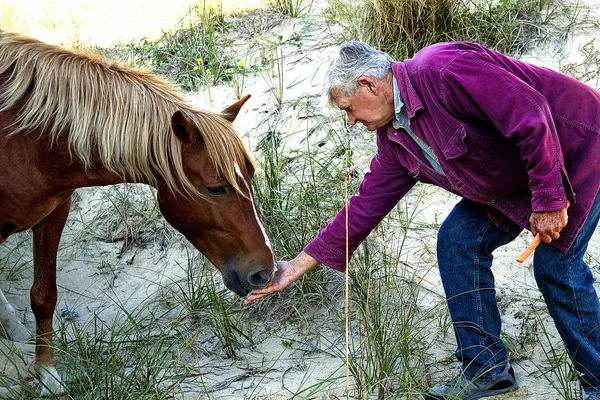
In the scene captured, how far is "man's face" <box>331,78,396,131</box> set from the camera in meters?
3.01

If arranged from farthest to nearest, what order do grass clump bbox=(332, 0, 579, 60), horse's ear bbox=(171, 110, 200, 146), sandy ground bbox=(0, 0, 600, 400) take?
grass clump bbox=(332, 0, 579, 60) < sandy ground bbox=(0, 0, 600, 400) < horse's ear bbox=(171, 110, 200, 146)

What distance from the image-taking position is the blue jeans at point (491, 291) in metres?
2.94

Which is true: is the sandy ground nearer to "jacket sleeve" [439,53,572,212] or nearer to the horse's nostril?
the horse's nostril

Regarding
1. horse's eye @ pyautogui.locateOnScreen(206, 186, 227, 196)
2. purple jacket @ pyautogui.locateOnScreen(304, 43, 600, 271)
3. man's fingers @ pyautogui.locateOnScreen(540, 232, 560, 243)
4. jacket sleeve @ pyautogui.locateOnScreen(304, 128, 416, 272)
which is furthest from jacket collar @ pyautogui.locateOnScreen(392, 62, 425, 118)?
horse's eye @ pyautogui.locateOnScreen(206, 186, 227, 196)

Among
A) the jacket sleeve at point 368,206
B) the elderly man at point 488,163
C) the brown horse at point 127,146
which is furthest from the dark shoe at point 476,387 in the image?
the brown horse at point 127,146

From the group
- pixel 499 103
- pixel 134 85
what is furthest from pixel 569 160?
pixel 134 85

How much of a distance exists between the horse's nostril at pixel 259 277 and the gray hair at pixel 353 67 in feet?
2.94

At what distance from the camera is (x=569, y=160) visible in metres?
2.87

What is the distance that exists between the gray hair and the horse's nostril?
0.90 meters

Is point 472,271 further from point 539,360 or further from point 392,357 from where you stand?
point 539,360

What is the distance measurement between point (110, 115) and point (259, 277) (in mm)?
1005

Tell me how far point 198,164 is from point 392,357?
1.23m

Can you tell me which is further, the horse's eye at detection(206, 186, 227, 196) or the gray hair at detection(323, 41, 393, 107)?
the horse's eye at detection(206, 186, 227, 196)

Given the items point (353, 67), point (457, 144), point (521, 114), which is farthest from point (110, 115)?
point (521, 114)
